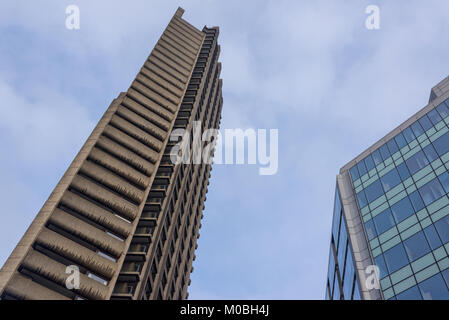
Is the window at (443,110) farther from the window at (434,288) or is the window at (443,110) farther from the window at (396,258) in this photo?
the window at (434,288)

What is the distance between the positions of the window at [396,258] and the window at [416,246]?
46 cm

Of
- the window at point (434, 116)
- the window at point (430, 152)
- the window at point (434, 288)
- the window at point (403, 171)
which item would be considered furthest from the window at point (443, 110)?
the window at point (434, 288)

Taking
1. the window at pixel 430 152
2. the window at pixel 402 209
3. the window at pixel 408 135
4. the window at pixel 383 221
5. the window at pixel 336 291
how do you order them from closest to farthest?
1. the window at pixel 402 209
2. the window at pixel 383 221
3. the window at pixel 430 152
4. the window at pixel 408 135
5. the window at pixel 336 291

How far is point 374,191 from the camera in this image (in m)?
40.3

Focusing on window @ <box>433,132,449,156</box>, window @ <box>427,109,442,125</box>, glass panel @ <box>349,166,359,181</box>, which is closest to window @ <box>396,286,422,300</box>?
window @ <box>433,132,449,156</box>

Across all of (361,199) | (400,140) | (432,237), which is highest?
(400,140)

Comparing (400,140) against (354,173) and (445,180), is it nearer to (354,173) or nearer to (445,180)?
(354,173)

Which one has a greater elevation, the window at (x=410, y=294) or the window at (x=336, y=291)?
the window at (x=336, y=291)

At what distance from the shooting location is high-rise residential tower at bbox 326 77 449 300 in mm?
29969

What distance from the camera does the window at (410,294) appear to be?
28.5 metres

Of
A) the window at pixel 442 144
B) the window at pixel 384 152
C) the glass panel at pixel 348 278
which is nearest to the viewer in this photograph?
the window at pixel 442 144

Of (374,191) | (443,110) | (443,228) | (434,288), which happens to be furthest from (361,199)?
(434,288)

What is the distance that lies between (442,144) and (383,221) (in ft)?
29.0

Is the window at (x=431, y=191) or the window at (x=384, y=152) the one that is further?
the window at (x=384, y=152)
